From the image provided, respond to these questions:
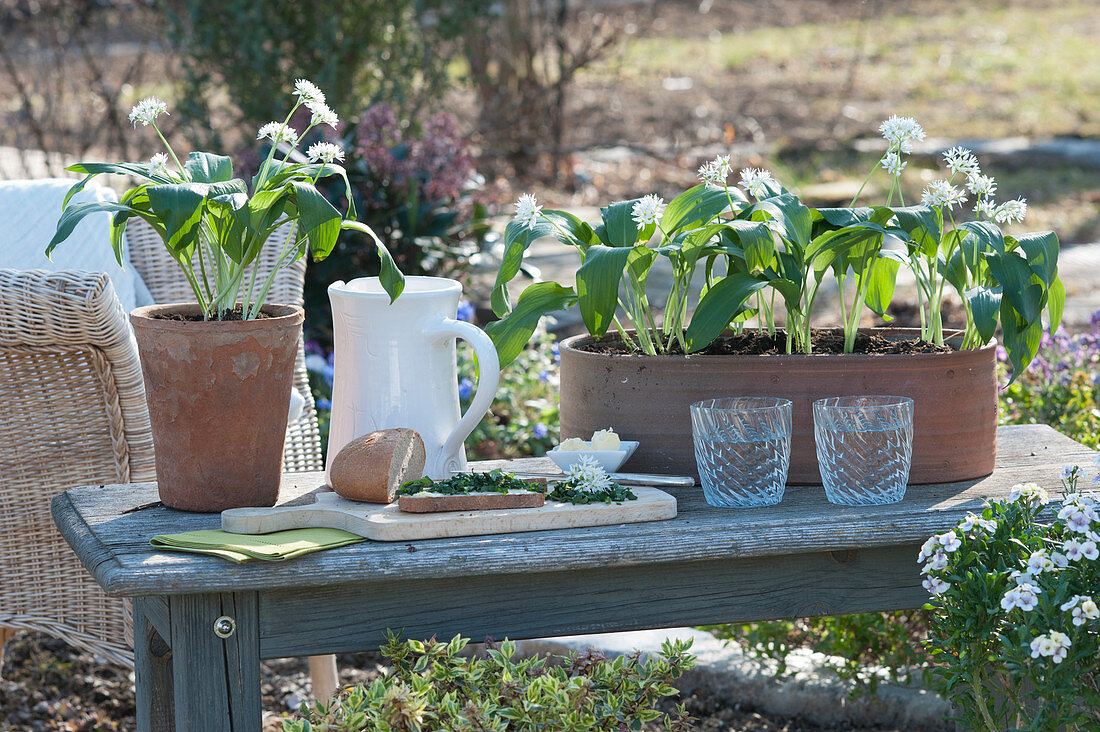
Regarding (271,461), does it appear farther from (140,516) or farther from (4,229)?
(4,229)

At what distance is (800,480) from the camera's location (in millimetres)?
1571

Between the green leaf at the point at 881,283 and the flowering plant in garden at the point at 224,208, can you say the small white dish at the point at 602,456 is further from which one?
the green leaf at the point at 881,283

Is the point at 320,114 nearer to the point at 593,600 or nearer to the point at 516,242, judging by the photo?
the point at 516,242

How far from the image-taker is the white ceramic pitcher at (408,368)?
151cm

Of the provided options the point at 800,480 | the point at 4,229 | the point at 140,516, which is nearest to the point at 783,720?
the point at 800,480

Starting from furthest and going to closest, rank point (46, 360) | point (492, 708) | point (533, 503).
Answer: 1. point (46, 360)
2. point (533, 503)
3. point (492, 708)

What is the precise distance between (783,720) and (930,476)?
1.02 m

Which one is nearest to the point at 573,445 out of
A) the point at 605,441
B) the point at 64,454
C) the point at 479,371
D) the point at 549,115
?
the point at 605,441

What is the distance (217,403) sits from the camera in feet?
4.61

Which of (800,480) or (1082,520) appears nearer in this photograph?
(1082,520)

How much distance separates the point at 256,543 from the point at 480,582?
263mm

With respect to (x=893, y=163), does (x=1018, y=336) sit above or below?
below

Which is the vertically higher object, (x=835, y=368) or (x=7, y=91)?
(x=7, y=91)

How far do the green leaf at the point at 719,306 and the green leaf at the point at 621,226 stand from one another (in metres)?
0.13
